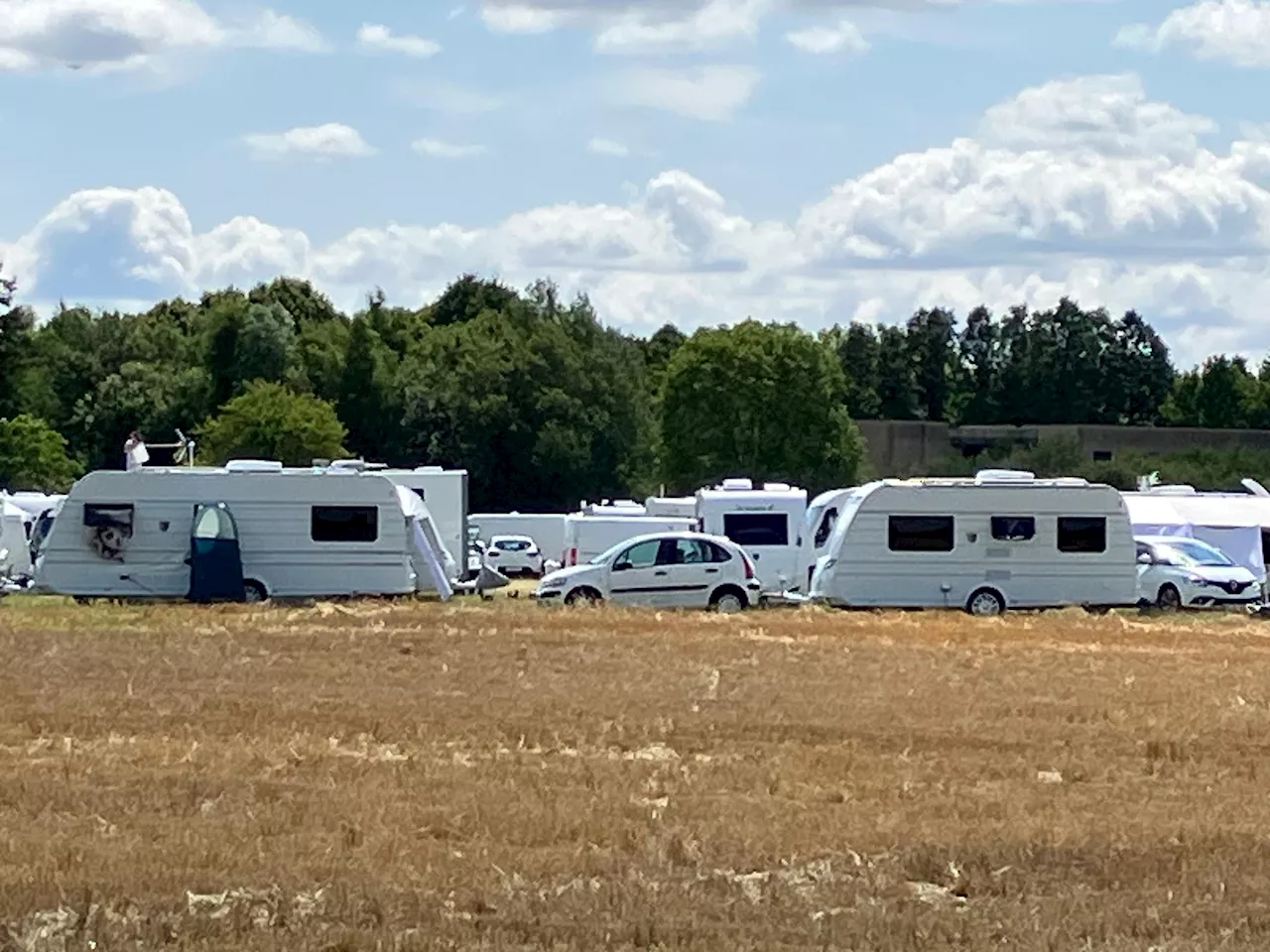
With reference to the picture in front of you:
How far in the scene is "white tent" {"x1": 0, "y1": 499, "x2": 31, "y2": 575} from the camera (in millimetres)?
Answer: 41250

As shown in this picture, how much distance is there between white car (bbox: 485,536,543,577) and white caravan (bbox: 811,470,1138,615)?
72.0 feet

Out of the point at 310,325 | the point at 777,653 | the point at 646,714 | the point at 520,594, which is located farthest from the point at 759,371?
the point at 646,714

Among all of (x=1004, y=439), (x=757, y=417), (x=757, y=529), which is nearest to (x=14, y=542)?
(x=757, y=529)

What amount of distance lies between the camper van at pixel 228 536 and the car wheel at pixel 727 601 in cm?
520

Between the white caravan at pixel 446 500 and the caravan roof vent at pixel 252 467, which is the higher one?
the caravan roof vent at pixel 252 467

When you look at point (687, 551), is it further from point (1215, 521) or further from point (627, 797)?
point (627, 797)

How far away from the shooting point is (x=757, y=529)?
40812 mm

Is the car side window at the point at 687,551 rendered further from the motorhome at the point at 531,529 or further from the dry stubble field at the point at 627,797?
the motorhome at the point at 531,529

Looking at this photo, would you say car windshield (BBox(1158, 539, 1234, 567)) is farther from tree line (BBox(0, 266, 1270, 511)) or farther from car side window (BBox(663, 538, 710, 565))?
tree line (BBox(0, 266, 1270, 511))

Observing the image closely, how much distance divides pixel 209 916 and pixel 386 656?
49.0 ft

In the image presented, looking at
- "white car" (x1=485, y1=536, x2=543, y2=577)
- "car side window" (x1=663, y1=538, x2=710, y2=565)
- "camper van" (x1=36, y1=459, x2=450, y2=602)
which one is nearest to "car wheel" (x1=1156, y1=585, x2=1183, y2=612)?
Answer: "car side window" (x1=663, y1=538, x2=710, y2=565)

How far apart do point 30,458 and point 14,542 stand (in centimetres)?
3478

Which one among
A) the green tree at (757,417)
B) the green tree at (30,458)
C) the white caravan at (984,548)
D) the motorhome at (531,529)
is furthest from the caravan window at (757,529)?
the green tree at (757,417)

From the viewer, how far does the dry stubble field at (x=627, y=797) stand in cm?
976
